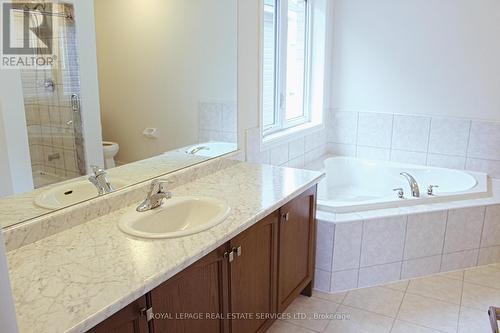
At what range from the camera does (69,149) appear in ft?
5.25

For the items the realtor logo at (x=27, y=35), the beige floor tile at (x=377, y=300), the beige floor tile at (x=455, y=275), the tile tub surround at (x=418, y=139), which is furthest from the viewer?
the tile tub surround at (x=418, y=139)

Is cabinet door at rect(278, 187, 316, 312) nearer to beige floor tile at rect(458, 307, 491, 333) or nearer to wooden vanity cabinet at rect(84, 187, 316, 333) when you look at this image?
wooden vanity cabinet at rect(84, 187, 316, 333)

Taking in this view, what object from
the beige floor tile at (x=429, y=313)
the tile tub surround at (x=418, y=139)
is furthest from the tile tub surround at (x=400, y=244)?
the tile tub surround at (x=418, y=139)

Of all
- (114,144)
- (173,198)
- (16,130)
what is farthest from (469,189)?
(16,130)

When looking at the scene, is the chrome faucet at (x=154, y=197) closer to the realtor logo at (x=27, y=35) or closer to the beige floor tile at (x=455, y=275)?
the realtor logo at (x=27, y=35)

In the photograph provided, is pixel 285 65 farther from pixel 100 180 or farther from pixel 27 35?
pixel 27 35

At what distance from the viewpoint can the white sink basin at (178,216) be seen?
165cm

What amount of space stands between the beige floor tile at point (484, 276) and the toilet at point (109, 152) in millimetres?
2357

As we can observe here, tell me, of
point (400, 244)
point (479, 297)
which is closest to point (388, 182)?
point (400, 244)

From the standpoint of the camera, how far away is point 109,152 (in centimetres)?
179

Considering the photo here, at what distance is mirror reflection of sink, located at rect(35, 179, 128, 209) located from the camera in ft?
4.97

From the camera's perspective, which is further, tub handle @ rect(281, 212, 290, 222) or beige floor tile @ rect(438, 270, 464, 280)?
beige floor tile @ rect(438, 270, 464, 280)

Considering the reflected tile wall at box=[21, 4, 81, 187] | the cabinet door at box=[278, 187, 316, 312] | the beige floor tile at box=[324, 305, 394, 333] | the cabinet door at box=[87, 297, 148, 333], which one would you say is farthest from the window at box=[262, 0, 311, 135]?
the cabinet door at box=[87, 297, 148, 333]

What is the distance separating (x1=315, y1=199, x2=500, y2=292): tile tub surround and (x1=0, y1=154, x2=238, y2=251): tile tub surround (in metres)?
0.95
